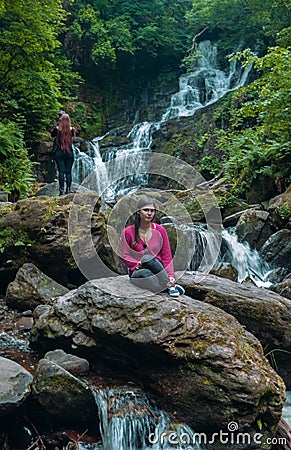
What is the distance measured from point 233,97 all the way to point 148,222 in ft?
44.8

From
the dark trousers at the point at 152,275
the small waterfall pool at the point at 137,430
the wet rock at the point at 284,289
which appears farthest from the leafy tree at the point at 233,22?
the small waterfall pool at the point at 137,430

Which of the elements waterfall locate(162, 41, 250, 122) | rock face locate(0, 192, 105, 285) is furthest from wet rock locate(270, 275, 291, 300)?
waterfall locate(162, 41, 250, 122)

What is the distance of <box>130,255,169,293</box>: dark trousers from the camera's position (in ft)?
14.4

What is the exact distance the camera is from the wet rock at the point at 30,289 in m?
5.83

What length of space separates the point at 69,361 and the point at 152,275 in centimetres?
128

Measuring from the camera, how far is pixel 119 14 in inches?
832

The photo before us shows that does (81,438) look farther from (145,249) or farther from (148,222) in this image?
(148,222)

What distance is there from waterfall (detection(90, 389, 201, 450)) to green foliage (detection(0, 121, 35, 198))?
6.23m

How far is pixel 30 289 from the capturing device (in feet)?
19.4

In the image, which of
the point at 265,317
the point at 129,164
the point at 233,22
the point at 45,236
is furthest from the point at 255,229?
the point at 233,22

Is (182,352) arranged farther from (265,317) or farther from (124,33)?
(124,33)

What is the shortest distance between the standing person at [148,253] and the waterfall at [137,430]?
1.24m

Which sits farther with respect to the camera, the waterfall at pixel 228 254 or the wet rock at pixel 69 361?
the waterfall at pixel 228 254

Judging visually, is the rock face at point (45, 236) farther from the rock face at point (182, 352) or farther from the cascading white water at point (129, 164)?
the cascading white water at point (129, 164)
